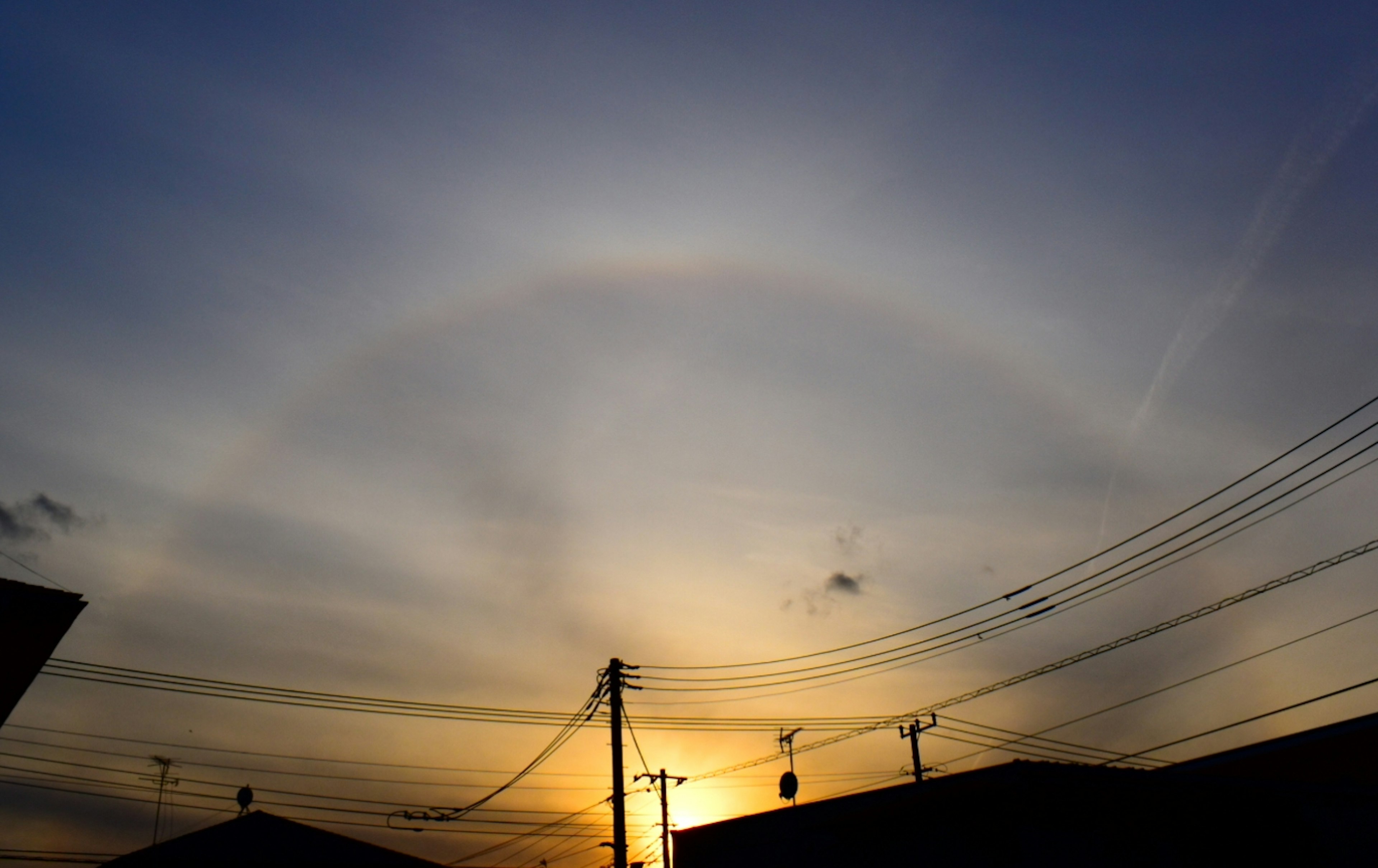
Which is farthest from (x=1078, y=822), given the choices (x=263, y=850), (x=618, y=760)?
(x=263, y=850)

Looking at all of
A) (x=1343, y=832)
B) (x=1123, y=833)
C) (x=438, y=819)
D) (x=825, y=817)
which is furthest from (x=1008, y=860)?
(x=438, y=819)

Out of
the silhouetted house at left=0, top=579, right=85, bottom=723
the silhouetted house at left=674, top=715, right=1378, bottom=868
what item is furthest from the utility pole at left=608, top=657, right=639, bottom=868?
the silhouetted house at left=0, top=579, right=85, bottom=723

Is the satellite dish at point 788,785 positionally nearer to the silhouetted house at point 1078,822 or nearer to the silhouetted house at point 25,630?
the silhouetted house at point 1078,822

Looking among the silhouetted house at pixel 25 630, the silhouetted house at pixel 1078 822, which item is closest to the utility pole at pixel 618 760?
the silhouetted house at pixel 1078 822

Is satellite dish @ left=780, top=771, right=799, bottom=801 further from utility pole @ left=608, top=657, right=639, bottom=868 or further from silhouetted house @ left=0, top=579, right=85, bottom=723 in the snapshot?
silhouetted house @ left=0, top=579, right=85, bottom=723

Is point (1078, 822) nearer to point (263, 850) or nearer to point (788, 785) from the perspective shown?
point (788, 785)

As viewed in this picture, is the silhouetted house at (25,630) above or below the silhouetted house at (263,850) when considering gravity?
above
